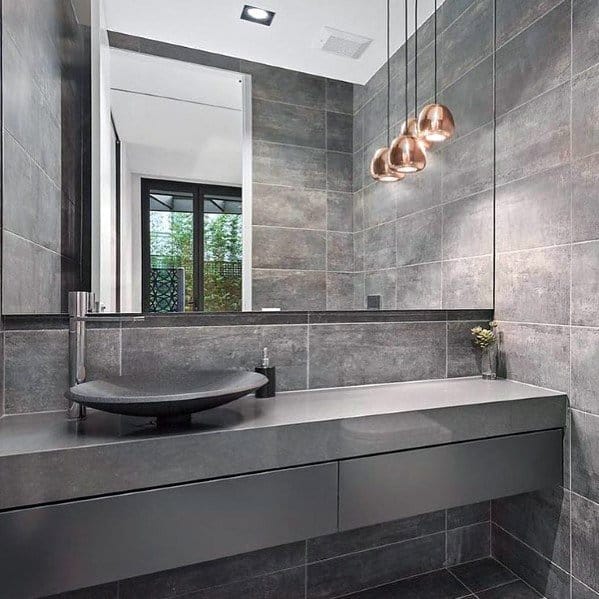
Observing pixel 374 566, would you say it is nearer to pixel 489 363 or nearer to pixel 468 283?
pixel 489 363

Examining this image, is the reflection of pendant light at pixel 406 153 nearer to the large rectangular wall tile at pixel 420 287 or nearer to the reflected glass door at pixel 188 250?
the large rectangular wall tile at pixel 420 287

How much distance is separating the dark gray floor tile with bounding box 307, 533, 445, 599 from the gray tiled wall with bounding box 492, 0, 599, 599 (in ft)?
1.12

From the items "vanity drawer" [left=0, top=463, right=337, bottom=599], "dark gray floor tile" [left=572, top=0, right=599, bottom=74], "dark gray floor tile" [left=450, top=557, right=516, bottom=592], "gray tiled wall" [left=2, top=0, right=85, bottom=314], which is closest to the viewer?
"vanity drawer" [left=0, top=463, right=337, bottom=599]

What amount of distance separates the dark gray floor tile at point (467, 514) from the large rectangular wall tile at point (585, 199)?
2.02ft

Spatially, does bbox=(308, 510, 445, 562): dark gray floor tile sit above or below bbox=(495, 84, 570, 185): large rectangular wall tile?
below

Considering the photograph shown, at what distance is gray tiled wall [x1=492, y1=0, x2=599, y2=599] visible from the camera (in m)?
1.53

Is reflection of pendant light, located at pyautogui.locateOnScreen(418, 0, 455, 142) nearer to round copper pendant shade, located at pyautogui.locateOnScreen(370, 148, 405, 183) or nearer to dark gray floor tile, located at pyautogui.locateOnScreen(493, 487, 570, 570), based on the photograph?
round copper pendant shade, located at pyautogui.locateOnScreen(370, 148, 405, 183)

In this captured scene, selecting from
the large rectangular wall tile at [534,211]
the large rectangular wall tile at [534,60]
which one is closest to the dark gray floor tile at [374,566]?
the large rectangular wall tile at [534,211]

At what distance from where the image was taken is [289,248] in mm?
1726

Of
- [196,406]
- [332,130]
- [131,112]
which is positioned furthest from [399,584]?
[131,112]

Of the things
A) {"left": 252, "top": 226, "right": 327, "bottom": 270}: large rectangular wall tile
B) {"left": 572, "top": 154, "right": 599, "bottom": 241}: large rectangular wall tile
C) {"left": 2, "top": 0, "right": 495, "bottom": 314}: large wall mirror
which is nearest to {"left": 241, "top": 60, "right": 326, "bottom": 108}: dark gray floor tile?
{"left": 2, "top": 0, "right": 495, "bottom": 314}: large wall mirror

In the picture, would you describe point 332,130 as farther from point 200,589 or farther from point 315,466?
point 200,589

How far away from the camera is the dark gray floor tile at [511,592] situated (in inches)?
68.5

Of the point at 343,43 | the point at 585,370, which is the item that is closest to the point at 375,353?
the point at 585,370
